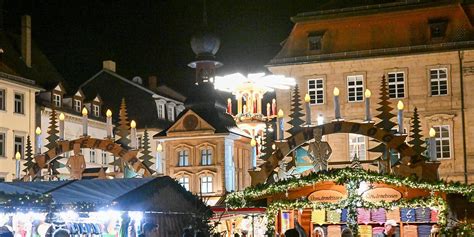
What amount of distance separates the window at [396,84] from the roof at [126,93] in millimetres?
21170

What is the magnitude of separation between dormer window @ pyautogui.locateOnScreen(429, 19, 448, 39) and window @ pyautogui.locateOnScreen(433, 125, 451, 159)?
404 cm

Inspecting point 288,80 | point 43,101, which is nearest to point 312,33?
point 288,80

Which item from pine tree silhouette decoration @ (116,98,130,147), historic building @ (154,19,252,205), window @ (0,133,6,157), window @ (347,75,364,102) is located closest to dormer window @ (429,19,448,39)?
window @ (347,75,364,102)

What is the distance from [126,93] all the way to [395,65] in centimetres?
2338

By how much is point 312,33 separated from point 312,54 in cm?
103

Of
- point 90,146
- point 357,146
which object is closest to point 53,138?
point 90,146

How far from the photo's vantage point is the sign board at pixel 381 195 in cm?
1811

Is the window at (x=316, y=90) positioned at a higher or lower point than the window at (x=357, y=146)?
higher

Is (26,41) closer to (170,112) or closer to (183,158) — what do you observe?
(170,112)

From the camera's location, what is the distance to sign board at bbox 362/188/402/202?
1811 cm

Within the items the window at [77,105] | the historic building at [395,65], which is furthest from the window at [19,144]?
the historic building at [395,65]

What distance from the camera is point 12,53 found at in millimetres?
46875

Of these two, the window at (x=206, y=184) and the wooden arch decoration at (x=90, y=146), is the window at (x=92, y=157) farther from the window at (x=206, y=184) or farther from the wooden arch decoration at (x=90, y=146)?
the wooden arch decoration at (x=90, y=146)

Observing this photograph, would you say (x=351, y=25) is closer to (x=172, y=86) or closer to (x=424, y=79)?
(x=424, y=79)
